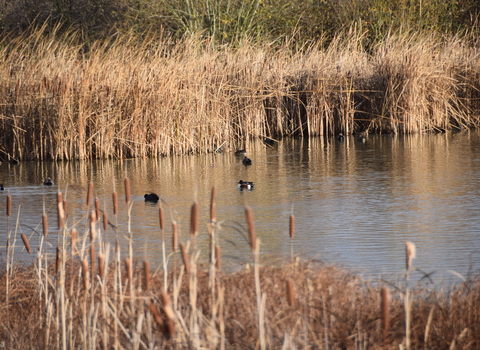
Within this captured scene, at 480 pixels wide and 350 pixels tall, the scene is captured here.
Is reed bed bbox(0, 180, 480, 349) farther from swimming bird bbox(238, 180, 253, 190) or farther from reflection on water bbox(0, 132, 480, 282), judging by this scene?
swimming bird bbox(238, 180, 253, 190)

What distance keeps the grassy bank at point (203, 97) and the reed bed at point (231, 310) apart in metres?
8.18

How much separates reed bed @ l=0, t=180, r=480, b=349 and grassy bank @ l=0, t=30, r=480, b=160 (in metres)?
8.18

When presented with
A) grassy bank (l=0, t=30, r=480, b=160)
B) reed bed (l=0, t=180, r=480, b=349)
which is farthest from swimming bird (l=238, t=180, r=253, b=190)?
reed bed (l=0, t=180, r=480, b=349)

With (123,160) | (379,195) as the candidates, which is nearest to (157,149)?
(123,160)

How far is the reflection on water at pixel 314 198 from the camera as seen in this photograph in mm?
5648

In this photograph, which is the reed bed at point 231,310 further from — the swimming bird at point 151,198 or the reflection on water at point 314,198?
the swimming bird at point 151,198

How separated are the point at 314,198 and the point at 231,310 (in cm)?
471

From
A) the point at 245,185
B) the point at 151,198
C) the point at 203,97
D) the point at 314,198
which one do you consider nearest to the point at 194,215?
the point at 151,198

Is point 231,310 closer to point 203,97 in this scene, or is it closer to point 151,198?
A: point 151,198

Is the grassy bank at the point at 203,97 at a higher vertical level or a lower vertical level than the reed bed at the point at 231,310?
higher

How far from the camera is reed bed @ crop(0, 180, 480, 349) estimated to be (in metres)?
3.13

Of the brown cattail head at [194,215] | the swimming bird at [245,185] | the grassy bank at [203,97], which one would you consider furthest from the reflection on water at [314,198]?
the grassy bank at [203,97]

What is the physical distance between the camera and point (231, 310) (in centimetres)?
370

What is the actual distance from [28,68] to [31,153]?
56.5 inches
